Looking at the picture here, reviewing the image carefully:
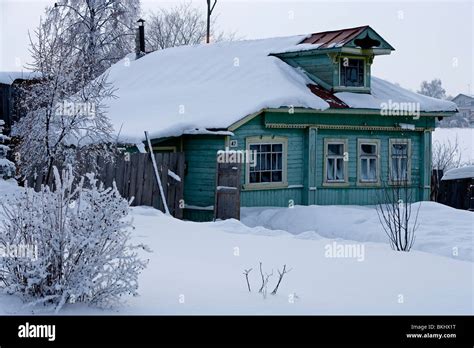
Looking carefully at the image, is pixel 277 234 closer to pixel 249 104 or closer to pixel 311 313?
pixel 311 313

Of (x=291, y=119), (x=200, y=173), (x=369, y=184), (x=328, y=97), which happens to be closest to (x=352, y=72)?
(x=328, y=97)

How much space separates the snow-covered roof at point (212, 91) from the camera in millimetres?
18875

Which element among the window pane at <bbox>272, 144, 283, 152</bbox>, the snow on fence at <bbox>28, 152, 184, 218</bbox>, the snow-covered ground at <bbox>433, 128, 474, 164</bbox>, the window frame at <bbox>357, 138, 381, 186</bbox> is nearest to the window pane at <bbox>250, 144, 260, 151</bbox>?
the window pane at <bbox>272, 144, 283, 152</bbox>

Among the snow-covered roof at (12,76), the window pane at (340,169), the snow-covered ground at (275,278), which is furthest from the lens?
the snow-covered roof at (12,76)

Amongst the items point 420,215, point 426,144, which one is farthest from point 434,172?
point 420,215

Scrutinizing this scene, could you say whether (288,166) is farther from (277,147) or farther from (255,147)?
(255,147)

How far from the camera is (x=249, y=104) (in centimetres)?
1884

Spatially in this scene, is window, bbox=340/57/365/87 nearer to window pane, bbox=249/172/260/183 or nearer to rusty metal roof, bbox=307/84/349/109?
rusty metal roof, bbox=307/84/349/109

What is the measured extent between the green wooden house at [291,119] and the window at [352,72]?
29mm

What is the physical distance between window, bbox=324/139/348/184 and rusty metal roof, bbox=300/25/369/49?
105 inches

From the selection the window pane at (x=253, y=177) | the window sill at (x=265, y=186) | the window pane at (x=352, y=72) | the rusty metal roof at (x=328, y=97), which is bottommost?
the window sill at (x=265, y=186)

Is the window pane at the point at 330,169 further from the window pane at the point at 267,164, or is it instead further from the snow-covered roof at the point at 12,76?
the snow-covered roof at the point at 12,76

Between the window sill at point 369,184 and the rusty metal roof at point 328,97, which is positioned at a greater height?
the rusty metal roof at point 328,97

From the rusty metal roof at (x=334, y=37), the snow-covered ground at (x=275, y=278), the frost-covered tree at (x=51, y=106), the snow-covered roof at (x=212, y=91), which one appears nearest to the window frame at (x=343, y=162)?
the snow-covered roof at (x=212, y=91)
